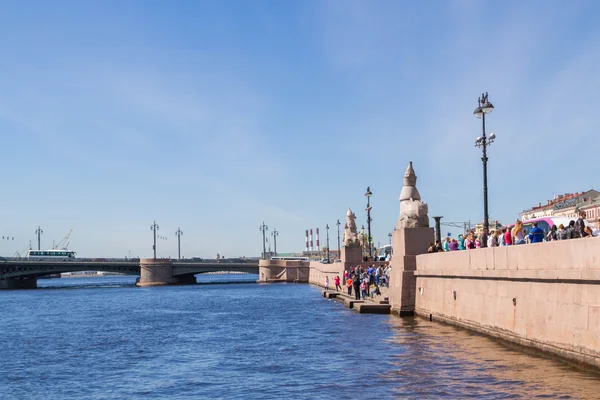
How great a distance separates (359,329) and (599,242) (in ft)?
42.3

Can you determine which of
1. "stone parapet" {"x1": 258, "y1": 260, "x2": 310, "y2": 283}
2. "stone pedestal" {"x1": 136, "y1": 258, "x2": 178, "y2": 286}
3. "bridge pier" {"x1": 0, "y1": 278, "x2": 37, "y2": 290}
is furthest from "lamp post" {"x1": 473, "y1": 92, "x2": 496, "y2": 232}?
"bridge pier" {"x1": 0, "y1": 278, "x2": 37, "y2": 290}

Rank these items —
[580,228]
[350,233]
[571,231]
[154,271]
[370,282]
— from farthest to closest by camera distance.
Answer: [154,271], [350,233], [370,282], [571,231], [580,228]

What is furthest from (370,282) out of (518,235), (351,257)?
(518,235)

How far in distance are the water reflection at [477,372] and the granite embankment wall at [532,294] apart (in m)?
0.48

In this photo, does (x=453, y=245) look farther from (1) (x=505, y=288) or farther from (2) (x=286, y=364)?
(2) (x=286, y=364)

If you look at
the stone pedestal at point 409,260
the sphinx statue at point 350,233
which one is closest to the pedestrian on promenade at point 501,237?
the stone pedestal at point 409,260

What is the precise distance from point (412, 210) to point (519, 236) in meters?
8.73

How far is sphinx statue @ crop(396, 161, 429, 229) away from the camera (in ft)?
95.5

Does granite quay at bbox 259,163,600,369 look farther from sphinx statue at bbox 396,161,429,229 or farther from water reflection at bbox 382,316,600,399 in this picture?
water reflection at bbox 382,316,600,399

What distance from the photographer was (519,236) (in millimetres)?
20594

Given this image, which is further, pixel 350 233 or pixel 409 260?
pixel 350 233

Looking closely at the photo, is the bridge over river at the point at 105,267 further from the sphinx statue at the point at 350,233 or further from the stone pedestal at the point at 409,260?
the stone pedestal at the point at 409,260

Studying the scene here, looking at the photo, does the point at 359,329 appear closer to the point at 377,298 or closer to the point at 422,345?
the point at 422,345

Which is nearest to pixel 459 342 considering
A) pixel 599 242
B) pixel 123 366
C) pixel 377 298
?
pixel 599 242
